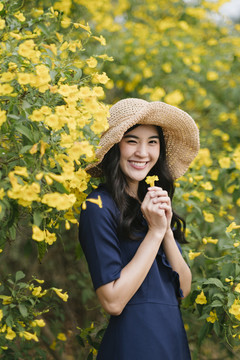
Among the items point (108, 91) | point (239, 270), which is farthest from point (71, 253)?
point (239, 270)

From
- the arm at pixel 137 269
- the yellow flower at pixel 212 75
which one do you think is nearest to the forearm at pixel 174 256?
the arm at pixel 137 269

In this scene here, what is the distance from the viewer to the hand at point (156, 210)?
1425 millimetres

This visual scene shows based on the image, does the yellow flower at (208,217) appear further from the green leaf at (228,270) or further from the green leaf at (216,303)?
the green leaf at (216,303)

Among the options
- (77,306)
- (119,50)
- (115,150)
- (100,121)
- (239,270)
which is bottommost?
(77,306)

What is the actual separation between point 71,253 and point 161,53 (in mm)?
1690

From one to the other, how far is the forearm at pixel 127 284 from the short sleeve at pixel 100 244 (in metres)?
0.02

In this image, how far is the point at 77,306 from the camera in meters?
3.57

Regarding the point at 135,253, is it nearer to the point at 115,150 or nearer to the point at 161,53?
the point at 115,150

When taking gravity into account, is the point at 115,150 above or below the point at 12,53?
below

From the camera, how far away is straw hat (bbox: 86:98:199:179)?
60.6 inches

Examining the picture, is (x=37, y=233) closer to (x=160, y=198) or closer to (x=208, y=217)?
(x=160, y=198)

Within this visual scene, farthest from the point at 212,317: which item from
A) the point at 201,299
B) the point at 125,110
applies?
the point at 125,110

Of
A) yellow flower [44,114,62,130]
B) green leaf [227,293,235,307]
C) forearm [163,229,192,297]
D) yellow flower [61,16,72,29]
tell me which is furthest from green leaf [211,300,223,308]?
yellow flower [61,16,72,29]

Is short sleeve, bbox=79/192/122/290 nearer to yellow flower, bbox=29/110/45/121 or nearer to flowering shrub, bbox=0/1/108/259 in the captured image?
flowering shrub, bbox=0/1/108/259
